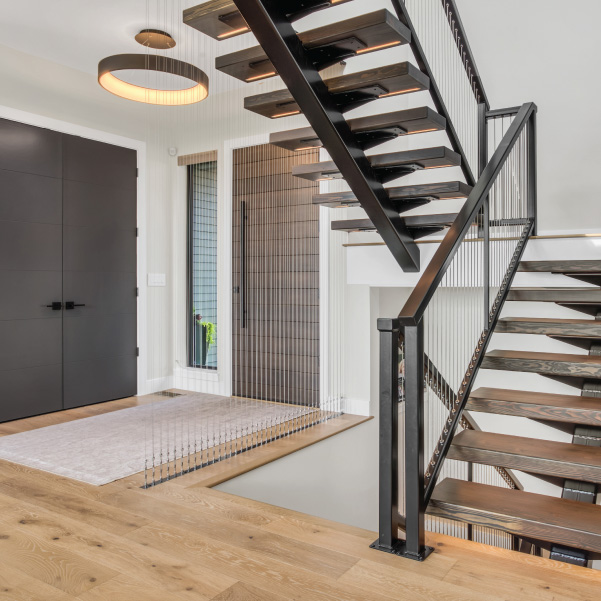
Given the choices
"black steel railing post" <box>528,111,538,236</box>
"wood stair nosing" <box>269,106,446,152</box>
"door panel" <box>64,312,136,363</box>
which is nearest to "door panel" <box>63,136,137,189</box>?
"door panel" <box>64,312,136,363</box>

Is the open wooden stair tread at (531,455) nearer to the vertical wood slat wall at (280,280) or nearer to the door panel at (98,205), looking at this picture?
the vertical wood slat wall at (280,280)

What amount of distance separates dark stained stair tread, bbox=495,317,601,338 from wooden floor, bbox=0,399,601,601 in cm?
132

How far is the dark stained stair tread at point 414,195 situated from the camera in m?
3.46

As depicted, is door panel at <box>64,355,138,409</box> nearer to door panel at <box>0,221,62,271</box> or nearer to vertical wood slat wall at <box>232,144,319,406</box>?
door panel at <box>0,221,62,271</box>

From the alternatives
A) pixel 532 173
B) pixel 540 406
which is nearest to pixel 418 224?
pixel 532 173

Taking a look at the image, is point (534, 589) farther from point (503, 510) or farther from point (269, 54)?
point (269, 54)

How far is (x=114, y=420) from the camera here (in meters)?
4.50

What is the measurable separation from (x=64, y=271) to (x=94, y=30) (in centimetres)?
195

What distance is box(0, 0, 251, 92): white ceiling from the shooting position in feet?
13.0

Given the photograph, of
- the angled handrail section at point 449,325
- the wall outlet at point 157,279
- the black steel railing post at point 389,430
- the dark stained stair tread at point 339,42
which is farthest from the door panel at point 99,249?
the black steel railing post at point 389,430

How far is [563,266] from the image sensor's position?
346 centimetres

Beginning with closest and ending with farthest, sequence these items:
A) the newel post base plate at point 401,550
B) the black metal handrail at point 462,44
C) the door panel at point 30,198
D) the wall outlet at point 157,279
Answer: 1. the newel post base plate at point 401,550
2. the black metal handrail at point 462,44
3. the door panel at point 30,198
4. the wall outlet at point 157,279

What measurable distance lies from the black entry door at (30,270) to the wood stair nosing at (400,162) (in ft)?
7.65

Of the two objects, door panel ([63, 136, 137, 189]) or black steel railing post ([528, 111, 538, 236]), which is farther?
door panel ([63, 136, 137, 189])
